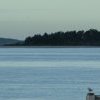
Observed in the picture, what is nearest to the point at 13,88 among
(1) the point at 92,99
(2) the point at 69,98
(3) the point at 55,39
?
(2) the point at 69,98

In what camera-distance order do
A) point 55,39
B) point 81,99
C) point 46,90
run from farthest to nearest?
1. point 55,39
2. point 46,90
3. point 81,99

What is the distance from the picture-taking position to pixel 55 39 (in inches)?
A: 5290

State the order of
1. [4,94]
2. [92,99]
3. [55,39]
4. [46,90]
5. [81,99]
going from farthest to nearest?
[55,39]
[46,90]
[4,94]
[81,99]
[92,99]

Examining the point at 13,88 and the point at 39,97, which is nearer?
the point at 39,97

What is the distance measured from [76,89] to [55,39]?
10580 cm

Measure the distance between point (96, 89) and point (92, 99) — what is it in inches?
465

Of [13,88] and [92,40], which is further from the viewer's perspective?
[92,40]

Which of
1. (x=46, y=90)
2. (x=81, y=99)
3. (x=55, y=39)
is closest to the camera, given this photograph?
(x=81, y=99)

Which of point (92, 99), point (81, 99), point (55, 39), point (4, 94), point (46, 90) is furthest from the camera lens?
point (55, 39)

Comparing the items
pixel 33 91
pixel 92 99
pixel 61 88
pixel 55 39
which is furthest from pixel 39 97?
pixel 55 39

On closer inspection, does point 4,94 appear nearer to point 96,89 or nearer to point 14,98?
point 14,98

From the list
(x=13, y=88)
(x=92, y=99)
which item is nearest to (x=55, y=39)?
(x=13, y=88)

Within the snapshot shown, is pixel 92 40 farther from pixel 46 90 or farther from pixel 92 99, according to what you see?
pixel 92 99

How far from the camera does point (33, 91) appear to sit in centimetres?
2786
